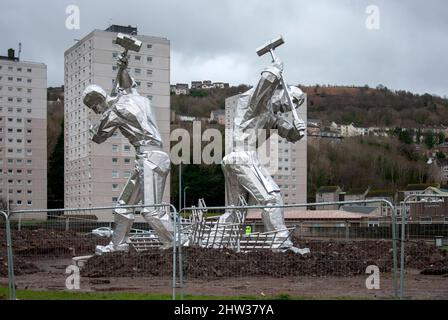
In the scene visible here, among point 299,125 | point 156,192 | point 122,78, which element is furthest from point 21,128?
point 299,125

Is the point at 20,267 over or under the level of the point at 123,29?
under

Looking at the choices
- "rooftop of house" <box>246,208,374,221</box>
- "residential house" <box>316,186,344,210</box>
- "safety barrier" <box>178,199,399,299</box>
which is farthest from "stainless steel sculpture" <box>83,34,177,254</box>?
"residential house" <box>316,186,344,210</box>

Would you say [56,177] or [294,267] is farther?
[56,177]

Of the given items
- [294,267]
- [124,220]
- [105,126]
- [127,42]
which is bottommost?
[294,267]

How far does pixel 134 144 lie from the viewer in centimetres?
1994

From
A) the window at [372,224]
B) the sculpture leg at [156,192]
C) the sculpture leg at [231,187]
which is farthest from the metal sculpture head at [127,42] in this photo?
the window at [372,224]

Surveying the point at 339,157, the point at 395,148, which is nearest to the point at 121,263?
the point at 339,157

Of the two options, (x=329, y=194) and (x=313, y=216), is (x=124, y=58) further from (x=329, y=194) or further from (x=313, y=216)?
(x=329, y=194)

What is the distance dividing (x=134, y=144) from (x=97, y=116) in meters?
41.5

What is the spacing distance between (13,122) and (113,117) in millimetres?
65209

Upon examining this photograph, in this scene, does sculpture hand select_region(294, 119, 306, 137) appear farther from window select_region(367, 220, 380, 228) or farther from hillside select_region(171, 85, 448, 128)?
hillside select_region(171, 85, 448, 128)

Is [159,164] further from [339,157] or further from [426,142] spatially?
[426,142]

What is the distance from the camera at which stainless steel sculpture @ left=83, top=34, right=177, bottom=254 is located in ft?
62.7

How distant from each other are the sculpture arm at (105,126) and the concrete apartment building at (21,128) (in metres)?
60.5
